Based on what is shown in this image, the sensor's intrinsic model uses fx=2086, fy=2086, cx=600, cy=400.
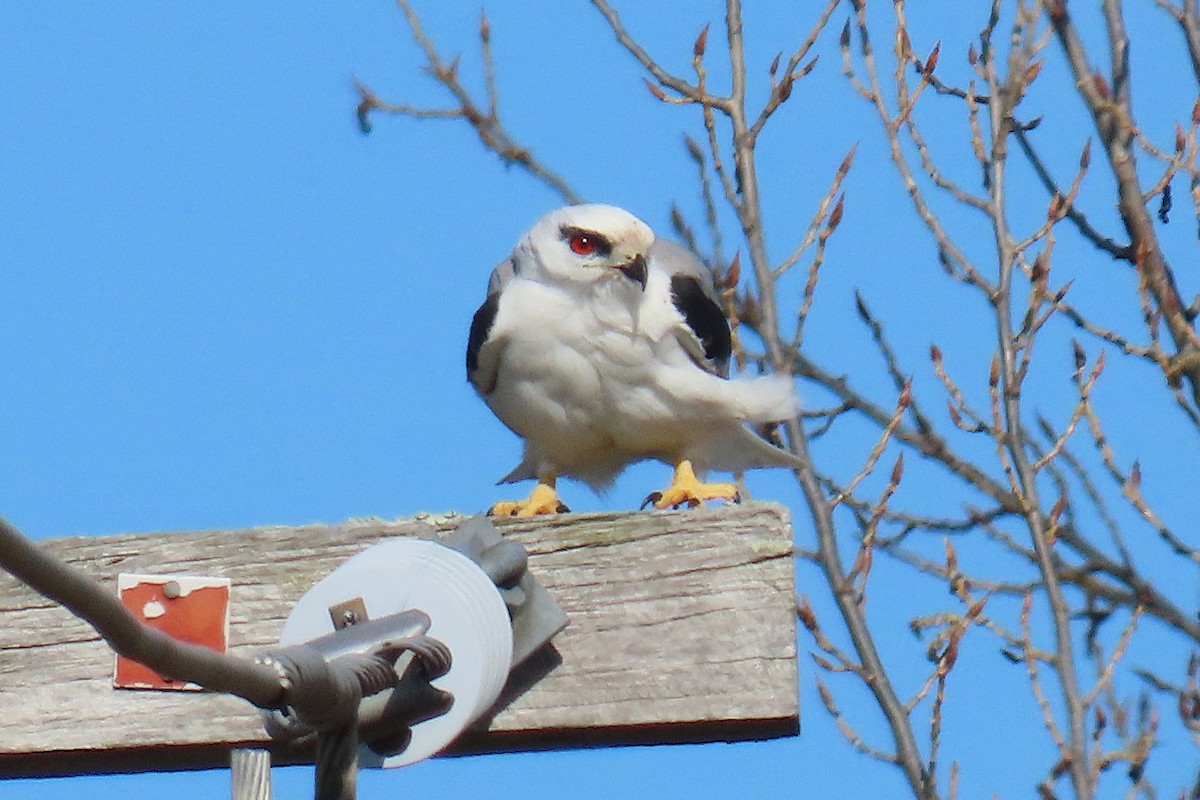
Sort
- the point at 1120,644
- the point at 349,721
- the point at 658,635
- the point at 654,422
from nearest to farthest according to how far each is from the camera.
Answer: the point at 349,721 → the point at 658,635 → the point at 654,422 → the point at 1120,644

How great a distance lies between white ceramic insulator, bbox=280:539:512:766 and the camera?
206cm

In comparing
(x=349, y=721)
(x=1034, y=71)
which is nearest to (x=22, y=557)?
(x=349, y=721)

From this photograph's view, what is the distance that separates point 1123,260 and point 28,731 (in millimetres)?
4867

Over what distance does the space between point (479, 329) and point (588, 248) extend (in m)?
0.31

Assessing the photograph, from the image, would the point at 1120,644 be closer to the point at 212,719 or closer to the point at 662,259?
the point at 662,259

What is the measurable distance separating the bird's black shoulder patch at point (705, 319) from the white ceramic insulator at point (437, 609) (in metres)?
2.39

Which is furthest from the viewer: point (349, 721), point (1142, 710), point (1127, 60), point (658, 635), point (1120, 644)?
point (1127, 60)

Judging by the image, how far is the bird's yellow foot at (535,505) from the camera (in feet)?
13.0

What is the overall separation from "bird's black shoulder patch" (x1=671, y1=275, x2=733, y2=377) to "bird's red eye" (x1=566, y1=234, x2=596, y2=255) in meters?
0.20

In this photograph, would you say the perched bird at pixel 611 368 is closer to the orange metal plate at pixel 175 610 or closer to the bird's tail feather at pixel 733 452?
the bird's tail feather at pixel 733 452

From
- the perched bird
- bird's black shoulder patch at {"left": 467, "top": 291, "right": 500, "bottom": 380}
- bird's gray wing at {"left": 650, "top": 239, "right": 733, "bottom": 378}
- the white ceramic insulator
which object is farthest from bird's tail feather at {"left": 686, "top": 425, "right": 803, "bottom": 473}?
the white ceramic insulator

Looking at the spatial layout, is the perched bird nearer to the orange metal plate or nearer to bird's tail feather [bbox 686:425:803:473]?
bird's tail feather [bbox 686:425:803:473]

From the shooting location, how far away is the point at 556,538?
7.81 ft

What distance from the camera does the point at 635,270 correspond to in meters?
4.55
